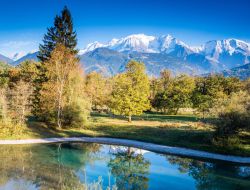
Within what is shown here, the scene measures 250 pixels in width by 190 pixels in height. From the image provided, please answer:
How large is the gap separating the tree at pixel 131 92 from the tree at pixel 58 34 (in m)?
9.55

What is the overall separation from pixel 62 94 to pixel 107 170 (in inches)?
773

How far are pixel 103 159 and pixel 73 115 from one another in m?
13.7

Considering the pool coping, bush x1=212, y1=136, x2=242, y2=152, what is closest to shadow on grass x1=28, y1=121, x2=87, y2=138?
the pool coping

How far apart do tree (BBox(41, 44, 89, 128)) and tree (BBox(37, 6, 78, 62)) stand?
3.49m

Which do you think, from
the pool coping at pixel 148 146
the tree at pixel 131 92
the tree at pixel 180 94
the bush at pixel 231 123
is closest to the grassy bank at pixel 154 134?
the pool coping at pixel 148 146

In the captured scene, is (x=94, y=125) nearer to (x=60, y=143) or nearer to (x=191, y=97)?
(x=60, y=143)

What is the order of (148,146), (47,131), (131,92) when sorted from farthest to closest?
(131,92) < (47,131) < (148,146)

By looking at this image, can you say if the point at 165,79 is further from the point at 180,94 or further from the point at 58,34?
the point at 58,34

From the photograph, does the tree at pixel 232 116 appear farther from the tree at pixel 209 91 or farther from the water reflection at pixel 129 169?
the tree at pixel 209 91

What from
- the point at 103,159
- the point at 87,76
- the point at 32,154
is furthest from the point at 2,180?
the point at 87,76

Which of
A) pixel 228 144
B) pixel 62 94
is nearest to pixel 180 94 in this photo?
pixel 62 94

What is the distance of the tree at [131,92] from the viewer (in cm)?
4628

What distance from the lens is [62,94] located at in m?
41.2

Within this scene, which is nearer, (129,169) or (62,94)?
(129,169)
